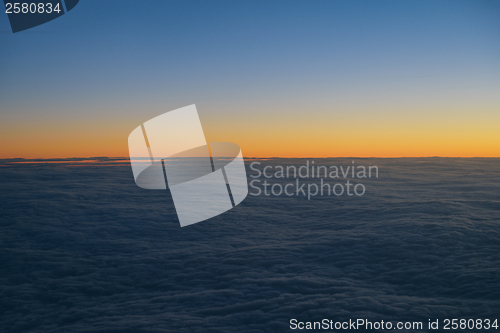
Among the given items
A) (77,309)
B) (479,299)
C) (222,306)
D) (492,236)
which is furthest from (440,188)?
(77,309)

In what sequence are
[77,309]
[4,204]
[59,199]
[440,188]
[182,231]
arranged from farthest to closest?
1. [440,188]
2. [59,199]
3. [4,204]
4. [182,231]
5. [77,309]

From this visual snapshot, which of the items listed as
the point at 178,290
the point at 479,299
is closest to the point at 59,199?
the point at 178,290

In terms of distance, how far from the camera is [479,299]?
147 inches

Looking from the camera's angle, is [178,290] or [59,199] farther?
[59,199]

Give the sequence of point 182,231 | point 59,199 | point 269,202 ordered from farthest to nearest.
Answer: point 269,202 < point 59,199 < point 182,231

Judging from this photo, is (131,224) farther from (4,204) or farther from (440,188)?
(440,188)

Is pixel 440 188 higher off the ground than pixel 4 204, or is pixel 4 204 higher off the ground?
pixel 4 204

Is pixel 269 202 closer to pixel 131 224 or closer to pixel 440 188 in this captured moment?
pixel 131 224

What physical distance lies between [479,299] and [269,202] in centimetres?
755

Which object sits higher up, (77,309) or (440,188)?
(77,309)

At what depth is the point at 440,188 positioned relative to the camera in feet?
38.5

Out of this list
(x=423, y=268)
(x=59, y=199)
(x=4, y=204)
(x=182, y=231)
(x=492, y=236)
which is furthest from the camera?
(x=59, y=199)

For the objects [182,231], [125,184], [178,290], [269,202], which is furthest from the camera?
[125,184]

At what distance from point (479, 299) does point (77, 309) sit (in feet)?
16.0
